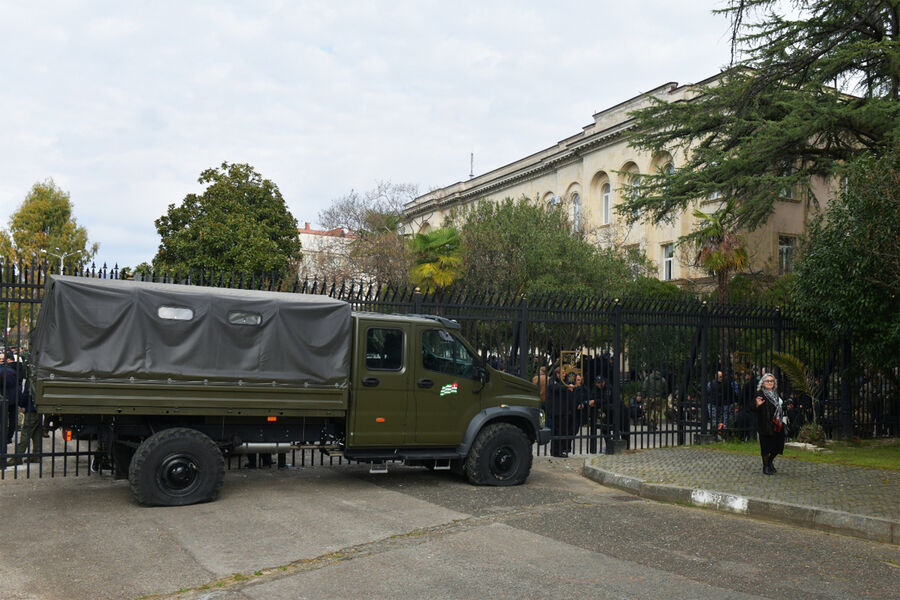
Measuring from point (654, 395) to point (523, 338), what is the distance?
11.8 feet

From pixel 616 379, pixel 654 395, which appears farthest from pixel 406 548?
pixel 654 395

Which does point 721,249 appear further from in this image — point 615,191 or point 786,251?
point 615,191

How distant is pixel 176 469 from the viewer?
812cm

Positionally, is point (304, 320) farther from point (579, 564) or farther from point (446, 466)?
point (579, 564)

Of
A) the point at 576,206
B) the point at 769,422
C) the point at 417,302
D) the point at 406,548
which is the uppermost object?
the point at 576,206

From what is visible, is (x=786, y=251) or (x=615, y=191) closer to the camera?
(x=786, y=251)

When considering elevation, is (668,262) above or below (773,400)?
above

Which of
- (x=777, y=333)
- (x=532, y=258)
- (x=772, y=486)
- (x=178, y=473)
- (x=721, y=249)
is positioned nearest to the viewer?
(x=178, y=473)

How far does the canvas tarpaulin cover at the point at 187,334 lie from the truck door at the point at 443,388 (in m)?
1.01

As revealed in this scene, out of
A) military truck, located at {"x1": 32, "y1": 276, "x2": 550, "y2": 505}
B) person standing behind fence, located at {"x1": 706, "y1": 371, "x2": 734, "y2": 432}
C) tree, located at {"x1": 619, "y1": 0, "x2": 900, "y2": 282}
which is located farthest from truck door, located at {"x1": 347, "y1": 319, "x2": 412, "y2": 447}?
tree, located at {"x1": 619, "y1": 0, "x2": 900, "y2": 282}

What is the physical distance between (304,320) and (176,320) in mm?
1444

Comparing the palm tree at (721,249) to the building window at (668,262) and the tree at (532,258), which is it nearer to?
the tree at (532,258)

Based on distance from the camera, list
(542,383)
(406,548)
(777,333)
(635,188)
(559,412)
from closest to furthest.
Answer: (406,548)
(542,383)
(559,412)
(777,333)
(635,188)

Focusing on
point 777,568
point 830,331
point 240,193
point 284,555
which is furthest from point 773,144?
point 240,193
